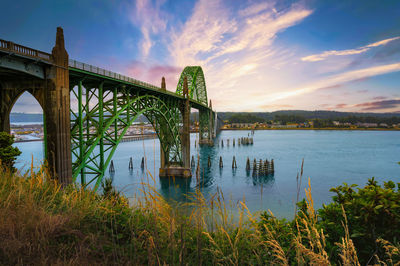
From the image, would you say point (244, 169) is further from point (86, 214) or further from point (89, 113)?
point (86, 214)

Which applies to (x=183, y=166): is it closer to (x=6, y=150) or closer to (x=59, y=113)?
(x=59, y=113)

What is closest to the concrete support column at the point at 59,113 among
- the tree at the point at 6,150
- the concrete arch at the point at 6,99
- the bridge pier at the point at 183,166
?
the concrete arch at the point at 6,99

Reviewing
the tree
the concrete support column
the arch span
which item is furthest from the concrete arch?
the arch span

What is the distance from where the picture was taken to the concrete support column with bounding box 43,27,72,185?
1069cm

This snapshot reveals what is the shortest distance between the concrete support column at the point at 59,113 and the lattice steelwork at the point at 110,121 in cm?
134

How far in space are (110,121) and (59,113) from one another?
4165 mm

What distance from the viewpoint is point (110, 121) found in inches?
587

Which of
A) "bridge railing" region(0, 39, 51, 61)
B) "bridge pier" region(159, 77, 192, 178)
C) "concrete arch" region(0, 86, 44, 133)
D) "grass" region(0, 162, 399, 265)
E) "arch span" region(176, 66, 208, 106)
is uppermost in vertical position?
"arch span" region(176, 66, 208, 106)

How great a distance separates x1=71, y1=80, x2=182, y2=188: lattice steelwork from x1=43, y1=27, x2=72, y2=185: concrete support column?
134 cm

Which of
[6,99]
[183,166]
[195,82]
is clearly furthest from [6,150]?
[195,82]

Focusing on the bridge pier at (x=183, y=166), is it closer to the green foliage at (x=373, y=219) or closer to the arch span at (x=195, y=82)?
the arch span at (x=195, y=82)

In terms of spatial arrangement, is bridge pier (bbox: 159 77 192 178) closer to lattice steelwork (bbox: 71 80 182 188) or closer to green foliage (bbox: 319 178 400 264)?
lattice steelwork (bbox: 71 80 182 188)

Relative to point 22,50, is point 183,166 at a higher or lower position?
lower

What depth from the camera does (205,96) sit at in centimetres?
8100
